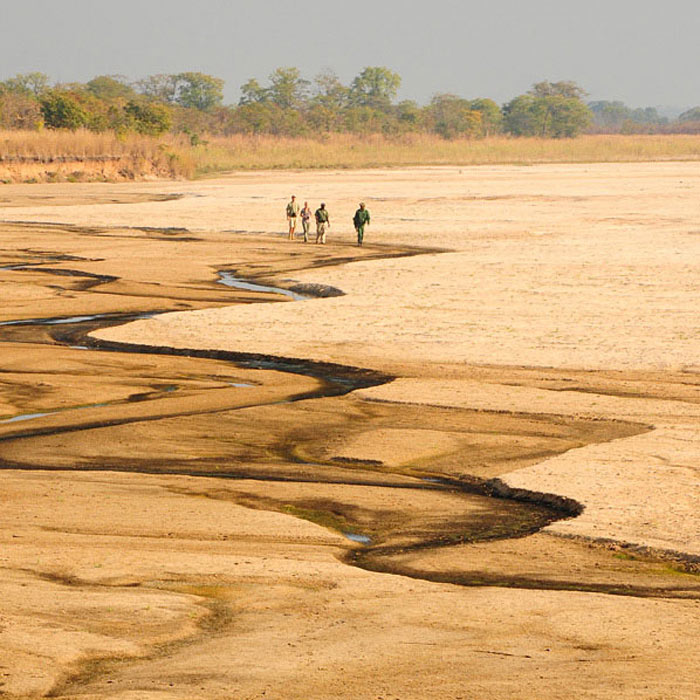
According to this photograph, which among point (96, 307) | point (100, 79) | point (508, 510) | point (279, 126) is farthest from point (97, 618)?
point (100, 79)

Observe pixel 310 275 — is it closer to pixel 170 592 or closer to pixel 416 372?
pixel 416 372

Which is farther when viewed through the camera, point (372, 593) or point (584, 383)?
point (584, 383)

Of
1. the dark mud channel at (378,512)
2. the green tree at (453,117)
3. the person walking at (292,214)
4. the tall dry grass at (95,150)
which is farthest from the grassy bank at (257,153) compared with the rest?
the dark mud channel at (378,512)

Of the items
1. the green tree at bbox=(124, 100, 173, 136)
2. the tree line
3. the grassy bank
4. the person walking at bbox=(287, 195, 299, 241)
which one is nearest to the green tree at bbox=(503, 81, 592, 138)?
the tree line

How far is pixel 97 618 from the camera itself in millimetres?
7469

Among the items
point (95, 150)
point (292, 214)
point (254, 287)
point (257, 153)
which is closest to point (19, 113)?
point (95, 150)

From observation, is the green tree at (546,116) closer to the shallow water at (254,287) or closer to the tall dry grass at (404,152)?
the tall dry grass at (404,152)

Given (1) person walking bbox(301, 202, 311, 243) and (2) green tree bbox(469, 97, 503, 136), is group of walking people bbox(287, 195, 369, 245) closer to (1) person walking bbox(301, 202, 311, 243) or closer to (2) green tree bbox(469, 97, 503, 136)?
(1) person walking bbox(301, 202, 311, 243)

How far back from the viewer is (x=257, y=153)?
9088 cm

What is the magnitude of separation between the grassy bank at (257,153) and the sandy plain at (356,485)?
142 ft

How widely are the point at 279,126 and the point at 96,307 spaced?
104500mm

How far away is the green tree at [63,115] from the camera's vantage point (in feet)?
260

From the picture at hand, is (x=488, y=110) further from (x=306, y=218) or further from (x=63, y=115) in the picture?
(x=306, y=218)

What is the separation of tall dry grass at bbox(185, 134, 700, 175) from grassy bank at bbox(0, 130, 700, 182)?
6cm
